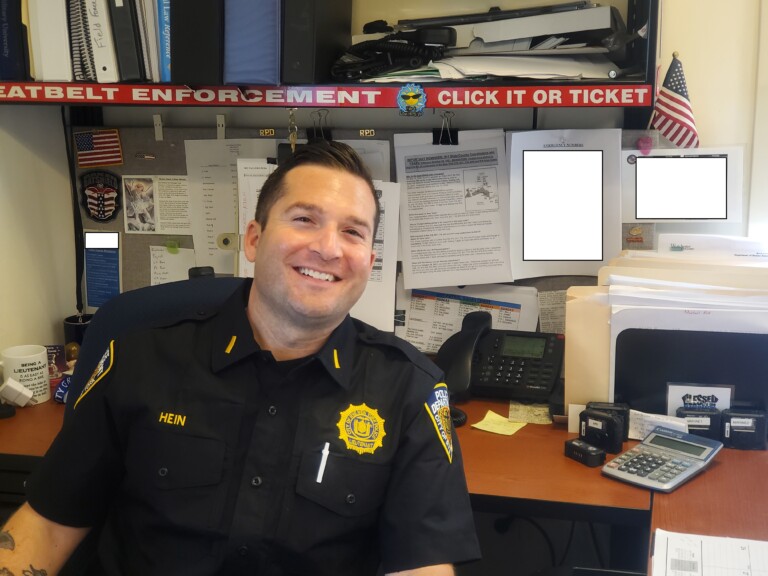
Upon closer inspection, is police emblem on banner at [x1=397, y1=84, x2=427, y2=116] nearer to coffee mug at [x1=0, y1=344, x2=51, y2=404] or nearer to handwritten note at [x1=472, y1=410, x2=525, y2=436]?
handwritten note at [x1=472, y1=410, x2=525, y2=436]

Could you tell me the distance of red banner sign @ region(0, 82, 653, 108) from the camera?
144 cm

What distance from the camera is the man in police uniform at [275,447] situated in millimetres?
1067

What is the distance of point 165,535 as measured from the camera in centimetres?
108

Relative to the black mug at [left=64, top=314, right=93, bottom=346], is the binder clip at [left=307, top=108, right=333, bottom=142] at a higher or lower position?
higher

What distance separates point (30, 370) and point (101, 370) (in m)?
0.56

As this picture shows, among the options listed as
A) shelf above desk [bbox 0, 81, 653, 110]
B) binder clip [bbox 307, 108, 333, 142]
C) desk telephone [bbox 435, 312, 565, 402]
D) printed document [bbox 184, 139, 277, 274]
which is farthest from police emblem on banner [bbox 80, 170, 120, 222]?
desk telephone [bbox 435, 312, 565, 402]

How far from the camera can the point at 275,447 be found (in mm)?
1102

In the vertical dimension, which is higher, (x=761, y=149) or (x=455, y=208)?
(x=761, y=149)

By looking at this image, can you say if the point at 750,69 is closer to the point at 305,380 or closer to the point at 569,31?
the point at 569,31

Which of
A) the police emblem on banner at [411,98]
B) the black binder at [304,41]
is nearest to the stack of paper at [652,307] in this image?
the police emblem on banner at [411,98]

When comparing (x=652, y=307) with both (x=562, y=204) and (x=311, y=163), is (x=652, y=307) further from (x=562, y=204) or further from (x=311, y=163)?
(x=311, y=163)

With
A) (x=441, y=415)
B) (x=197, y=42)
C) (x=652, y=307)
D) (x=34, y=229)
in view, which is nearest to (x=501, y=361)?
(x=652, y=307)

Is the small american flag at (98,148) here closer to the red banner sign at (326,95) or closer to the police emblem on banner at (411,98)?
the red banner sign at (326,95)

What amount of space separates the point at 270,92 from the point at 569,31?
585 mm
